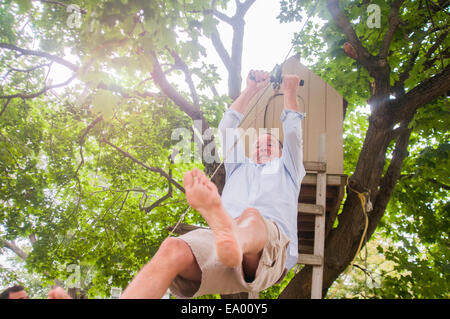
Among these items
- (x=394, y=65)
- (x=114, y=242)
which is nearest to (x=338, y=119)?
(x=394, y=65)

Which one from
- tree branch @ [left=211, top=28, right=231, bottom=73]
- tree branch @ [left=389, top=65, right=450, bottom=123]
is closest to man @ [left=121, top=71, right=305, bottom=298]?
tree branch @ [left=389, top=65, right=450, bottom=123]

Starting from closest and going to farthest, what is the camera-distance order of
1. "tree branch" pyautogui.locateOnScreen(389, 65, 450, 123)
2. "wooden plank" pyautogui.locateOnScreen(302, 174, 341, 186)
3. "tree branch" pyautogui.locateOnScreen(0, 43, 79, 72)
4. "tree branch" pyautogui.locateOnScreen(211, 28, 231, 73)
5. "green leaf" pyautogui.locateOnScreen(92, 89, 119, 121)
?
"green leaf" pyautogui.locateOnScreen(92, 89, 119, 121) → "wooden plank" pyautogui.locateOnScreen(302, 174, 341, 186) → "tree branch" pyautogui.locateOnScreen(389, 65, 450, 123) → "tree branch" pyautogui.locateOnScreen(0, 43, 79, 72) → "tree branch" pyautogui.locateOnScreen(211, 28, 231, 73)

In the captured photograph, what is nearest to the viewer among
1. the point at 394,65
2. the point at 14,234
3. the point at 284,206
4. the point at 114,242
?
the point at 284,206

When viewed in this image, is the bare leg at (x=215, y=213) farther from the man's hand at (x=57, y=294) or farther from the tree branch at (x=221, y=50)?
the tree branch at (x=221, y=50)

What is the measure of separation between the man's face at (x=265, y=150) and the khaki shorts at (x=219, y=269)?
2.58ft

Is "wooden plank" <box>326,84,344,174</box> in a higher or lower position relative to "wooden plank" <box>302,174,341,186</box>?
higher

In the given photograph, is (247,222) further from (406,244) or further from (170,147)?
(406,244)

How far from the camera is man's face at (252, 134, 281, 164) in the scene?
8.54 ft

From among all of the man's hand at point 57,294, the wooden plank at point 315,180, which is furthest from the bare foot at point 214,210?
the wooden plank at point 315,180

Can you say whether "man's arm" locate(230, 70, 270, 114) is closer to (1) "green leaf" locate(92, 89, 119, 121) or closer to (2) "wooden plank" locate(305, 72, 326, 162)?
(1) "green leaf" locate(92, 89, 119, 121)

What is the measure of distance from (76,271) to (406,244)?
6287 mm

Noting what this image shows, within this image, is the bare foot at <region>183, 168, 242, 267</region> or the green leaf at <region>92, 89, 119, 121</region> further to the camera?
the green leaf at <region>92, 89, 119, 121</region>

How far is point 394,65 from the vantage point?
4.40 meters
